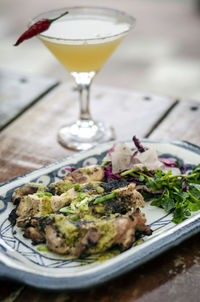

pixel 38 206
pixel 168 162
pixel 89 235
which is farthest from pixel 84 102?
pixel 89 235

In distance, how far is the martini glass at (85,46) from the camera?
218 cm

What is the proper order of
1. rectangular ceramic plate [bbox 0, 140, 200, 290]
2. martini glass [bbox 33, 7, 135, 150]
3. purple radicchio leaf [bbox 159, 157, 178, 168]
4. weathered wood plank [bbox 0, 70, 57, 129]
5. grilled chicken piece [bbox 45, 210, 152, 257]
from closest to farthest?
rectangular ceramic plate [bbox 0, 140, 200, 290], grilled chicken piece [bbox 45, 210, 152, 257], purple radicchio leaf [bbox 159, 157, 178, 168], martini glass [bbox 33, 7, 135, 150], weathered wood plank [bbox 0, 70, 57, 129]

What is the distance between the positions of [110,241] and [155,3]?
26.0 feet

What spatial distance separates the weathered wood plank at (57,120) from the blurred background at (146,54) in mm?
1387

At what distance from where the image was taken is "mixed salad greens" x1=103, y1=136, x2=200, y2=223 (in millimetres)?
1659

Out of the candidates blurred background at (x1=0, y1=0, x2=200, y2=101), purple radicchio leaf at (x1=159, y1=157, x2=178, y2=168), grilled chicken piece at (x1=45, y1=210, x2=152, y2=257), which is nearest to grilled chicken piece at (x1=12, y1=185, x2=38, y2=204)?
grilled chicken piece at (x1=45, y1=210, x2=152, y2=257)

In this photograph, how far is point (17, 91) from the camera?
2.83 meters

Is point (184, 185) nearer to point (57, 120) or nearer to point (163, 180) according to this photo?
point (163, 180)

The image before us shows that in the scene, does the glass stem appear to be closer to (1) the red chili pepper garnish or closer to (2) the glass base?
(2) the glass base

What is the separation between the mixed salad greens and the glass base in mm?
429

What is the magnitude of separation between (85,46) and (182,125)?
2.28ft

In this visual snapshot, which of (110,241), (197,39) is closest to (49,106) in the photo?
(110,241)

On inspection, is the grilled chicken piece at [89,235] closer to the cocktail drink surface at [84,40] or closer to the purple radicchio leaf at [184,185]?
the purple radicchio leaf at [184,185]

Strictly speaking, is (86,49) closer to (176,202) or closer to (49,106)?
(49,106)
